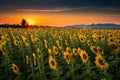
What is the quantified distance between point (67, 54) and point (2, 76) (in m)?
3.22

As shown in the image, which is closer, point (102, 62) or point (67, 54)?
point (102, 62)

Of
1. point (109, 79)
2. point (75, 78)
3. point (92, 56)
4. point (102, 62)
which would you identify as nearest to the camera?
point (102, 62)

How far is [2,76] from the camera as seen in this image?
9484mm

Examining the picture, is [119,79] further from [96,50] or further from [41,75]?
[41,75]

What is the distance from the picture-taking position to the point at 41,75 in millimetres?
8047

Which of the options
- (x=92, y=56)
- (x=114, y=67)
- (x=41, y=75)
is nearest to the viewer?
(x=41, y=75)

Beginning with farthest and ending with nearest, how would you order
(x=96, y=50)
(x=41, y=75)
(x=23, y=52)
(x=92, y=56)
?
1. (x=23, y=52)
2. (x=92, y=56)
3. (x=41, y=75)
4. (x=96, y=50)

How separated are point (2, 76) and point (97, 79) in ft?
11.9

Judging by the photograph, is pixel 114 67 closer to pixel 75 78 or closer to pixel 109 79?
pixel 75 78

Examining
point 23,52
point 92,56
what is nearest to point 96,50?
point 92,56

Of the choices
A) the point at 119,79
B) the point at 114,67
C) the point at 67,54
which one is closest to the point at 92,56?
the point at 114,67

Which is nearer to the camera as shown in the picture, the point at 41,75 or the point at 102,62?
the point at 102,62

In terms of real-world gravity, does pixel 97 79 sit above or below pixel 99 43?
below

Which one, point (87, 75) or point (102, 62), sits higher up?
point (102, 62)
